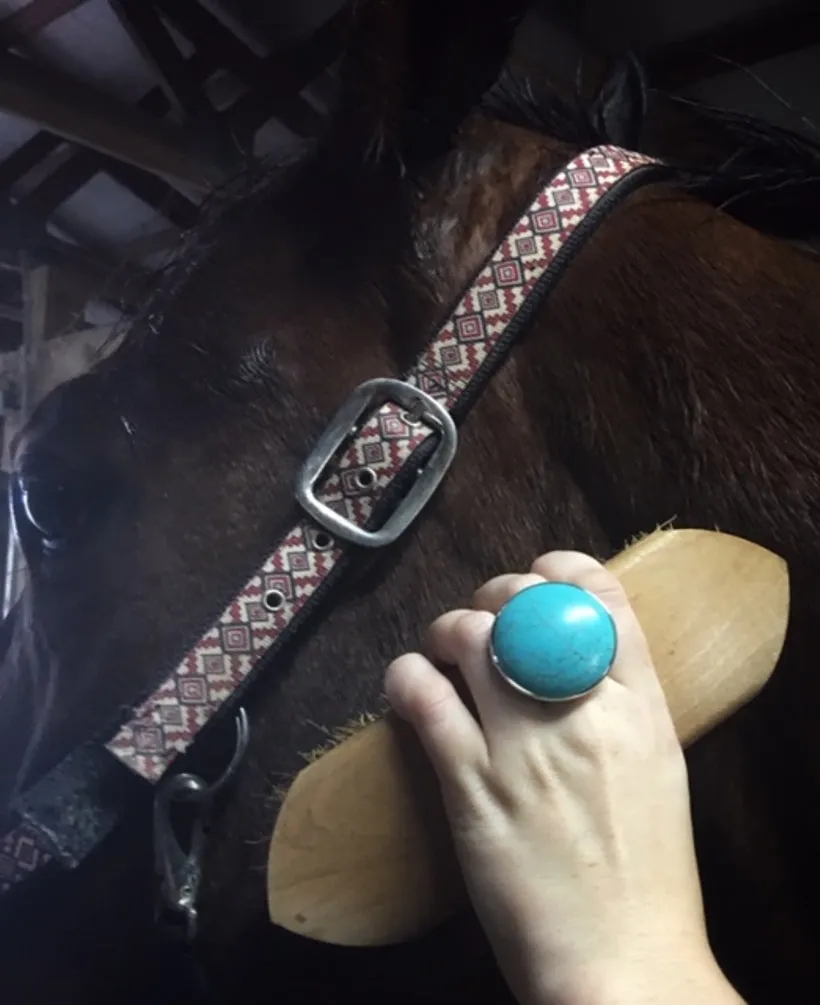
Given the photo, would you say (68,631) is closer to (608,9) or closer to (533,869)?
(533,869)

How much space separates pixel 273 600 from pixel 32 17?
2605 millimetres

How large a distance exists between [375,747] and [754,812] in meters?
0.25

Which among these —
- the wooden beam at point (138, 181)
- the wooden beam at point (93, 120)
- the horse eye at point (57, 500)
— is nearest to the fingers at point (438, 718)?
the horse eye at point (57, 500)

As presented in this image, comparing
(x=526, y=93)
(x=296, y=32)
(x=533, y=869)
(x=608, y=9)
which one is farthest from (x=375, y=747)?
(x=296, y=32)

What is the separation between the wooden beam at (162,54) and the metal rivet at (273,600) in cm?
225

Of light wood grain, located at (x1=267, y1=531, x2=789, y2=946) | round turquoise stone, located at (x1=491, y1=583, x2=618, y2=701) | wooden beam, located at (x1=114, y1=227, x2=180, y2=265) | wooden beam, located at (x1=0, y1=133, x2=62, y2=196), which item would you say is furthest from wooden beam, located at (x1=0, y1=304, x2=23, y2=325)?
round turquoise stone, located at (x1=491, y1=583, x2=618, y2=701)

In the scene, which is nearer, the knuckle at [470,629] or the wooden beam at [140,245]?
the knuckle at [470,629]

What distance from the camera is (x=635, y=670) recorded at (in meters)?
0.55

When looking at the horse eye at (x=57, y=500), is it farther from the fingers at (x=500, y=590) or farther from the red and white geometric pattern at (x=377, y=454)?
Answer: the fingers at (x=500, y=590)

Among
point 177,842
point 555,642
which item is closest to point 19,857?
point 177,842

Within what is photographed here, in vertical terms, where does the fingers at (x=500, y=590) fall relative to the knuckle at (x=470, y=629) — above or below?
above

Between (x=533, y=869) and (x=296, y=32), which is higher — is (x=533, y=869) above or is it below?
below

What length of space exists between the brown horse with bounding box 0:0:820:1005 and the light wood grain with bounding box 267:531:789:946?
0.03 meters

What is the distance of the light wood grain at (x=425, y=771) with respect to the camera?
0.61 m
